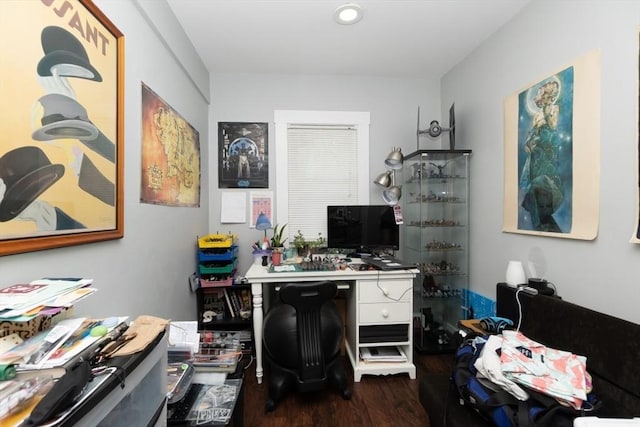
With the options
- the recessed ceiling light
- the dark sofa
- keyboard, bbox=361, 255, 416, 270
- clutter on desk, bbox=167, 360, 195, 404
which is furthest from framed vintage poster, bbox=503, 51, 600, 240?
clutter on desk, bbox=167, 360, 195, 404

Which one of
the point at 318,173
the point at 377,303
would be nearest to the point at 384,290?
the point at 377,303

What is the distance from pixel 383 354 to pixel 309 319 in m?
A: 0.79

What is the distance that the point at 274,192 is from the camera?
2932mm

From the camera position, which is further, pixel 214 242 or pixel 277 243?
pixel 277 243

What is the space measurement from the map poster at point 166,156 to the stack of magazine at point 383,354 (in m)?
1.86

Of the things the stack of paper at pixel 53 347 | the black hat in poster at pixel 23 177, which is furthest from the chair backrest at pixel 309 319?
the black hat in poster at pixel 23 177

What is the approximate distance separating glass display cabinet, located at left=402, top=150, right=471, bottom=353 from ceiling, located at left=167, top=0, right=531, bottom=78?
3.08ft

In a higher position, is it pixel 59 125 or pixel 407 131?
pixel 407 131

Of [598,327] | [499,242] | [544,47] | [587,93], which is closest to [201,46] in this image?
[544,47]

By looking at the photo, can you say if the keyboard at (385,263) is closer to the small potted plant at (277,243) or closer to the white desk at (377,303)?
the white desk at (377,303)

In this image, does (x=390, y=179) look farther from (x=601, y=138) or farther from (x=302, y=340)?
(x=302, y=340)

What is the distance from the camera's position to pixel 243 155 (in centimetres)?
289

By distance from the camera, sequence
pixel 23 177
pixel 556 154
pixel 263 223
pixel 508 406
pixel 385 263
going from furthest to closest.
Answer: pixel 263 223 < pixel 385 263 < pixel 556 154 < pixel 508 406 < pixel 23 177

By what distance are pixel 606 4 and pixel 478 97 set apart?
40.2 inches
